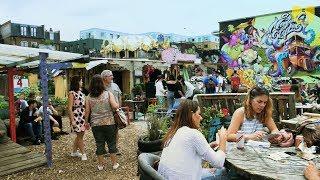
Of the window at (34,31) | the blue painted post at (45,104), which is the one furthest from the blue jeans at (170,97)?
the window at (34,31)

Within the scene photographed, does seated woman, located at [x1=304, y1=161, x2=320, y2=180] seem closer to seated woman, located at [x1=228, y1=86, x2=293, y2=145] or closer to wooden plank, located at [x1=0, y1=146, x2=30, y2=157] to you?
seated woman, located at [x1=228, y1=86, x2=293, y2=145]

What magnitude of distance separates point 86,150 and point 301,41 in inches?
629

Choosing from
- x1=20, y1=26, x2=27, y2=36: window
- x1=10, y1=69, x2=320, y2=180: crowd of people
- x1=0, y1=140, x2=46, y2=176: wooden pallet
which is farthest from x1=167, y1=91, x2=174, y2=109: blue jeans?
x1=20, y1=26, x2=27, y2=36: window

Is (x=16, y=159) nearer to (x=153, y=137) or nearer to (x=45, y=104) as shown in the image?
(x=45, y=104)

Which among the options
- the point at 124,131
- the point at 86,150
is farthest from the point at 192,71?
the point at 86,150

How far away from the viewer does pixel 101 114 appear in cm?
627

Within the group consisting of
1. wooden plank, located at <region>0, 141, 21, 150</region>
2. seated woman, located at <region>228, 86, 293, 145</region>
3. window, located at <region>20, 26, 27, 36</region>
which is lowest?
wooden plank, located at <region>0, 141, 21, 150</region>

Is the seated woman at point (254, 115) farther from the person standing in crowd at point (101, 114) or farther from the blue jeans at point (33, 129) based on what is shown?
the blue jeans at point (33, 129)

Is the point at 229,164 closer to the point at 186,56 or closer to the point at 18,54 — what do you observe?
the point at 18,54

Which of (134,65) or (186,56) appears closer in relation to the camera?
(186,56)

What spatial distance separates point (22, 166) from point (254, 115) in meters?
4.72

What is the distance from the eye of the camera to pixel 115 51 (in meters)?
24.9

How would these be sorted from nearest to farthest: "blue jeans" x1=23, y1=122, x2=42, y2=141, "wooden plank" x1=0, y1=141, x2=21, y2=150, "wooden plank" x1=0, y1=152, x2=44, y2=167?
"wooden plank" x1=0, y1=152, x2=44, y2=167 → "wooden plank" x1=0, y1=141, x2=21, y2=150 → "blue jeans" x1=23, y1=122, x2=42, y2=141

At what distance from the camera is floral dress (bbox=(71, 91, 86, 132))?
23.8 ft
